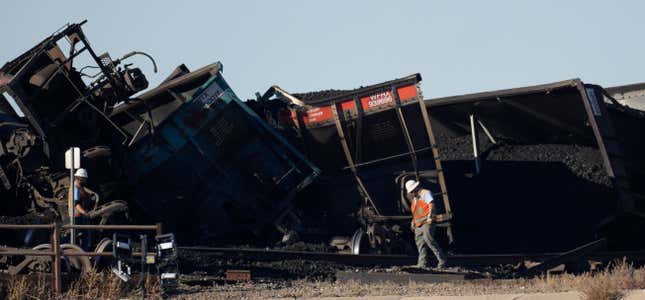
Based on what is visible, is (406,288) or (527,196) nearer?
(406,288)

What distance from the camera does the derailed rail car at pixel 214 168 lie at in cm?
1537

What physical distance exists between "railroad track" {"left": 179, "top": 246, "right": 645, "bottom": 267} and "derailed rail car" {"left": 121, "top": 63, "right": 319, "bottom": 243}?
1.36m

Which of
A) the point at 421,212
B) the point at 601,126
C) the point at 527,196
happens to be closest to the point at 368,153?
the point at 421,212

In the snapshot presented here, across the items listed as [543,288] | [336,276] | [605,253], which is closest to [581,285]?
[543,288]

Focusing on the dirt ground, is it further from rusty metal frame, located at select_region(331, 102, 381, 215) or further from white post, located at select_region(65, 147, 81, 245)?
rusty metal frame, located at select_region(331, 102, 381, 215)

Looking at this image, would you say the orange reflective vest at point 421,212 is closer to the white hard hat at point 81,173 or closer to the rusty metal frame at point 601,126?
the rusty metal frame at point 601,126

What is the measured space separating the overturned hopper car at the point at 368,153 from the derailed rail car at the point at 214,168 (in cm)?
84

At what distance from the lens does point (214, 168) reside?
51.4ft

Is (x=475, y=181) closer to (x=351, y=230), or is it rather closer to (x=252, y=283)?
(x=351, y=230)

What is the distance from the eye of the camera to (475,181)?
18078mm

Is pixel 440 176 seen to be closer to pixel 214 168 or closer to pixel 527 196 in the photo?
pixel 527 196

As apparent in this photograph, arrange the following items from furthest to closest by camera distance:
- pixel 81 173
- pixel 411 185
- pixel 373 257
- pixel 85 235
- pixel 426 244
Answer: pixel 411 185 < pixel 373 257 < pixel 426 244 < pixel 81 173 < pixel 85 235

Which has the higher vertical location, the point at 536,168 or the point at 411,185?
the point at 536,168

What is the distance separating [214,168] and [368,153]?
2726 millimetres
